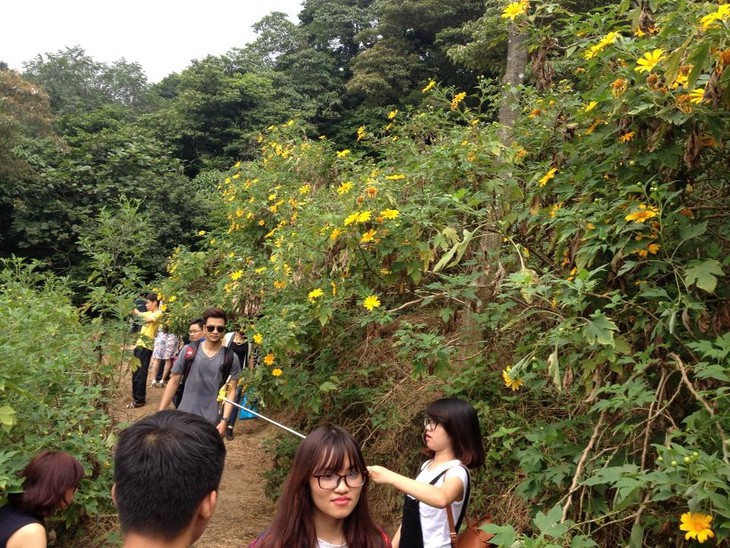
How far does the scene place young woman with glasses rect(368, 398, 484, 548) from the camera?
6.24ft

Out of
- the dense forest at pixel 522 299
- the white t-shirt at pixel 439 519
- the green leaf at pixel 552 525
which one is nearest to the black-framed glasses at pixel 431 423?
the white t-shirt at pixel 439 519

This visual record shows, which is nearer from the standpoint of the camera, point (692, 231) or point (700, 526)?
point (700, 526)

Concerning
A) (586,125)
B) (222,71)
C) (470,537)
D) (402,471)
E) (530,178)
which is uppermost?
(222,71)

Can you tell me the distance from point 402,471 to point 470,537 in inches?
46.4

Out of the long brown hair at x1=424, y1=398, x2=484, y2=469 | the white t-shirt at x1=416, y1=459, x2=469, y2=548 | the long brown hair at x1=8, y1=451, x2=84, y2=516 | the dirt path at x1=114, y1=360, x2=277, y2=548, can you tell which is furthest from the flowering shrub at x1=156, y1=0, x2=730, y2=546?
the long brown hair at x1=8, y1=451, x2=84, y2=516

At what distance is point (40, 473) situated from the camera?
225 centimetres

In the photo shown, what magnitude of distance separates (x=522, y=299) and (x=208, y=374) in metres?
1.93

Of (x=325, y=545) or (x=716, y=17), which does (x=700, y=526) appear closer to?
(x=325, y=545)

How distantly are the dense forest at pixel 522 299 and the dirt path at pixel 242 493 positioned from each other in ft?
1.10

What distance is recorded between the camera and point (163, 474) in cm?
115

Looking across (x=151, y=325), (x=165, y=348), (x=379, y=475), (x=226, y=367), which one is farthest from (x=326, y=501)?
(x=165, y=348)

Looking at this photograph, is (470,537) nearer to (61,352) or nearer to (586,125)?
(586,125)

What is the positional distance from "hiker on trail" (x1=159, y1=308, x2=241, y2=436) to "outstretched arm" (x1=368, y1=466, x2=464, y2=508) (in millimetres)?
1887

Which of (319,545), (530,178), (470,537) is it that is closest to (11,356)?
(319,545)
